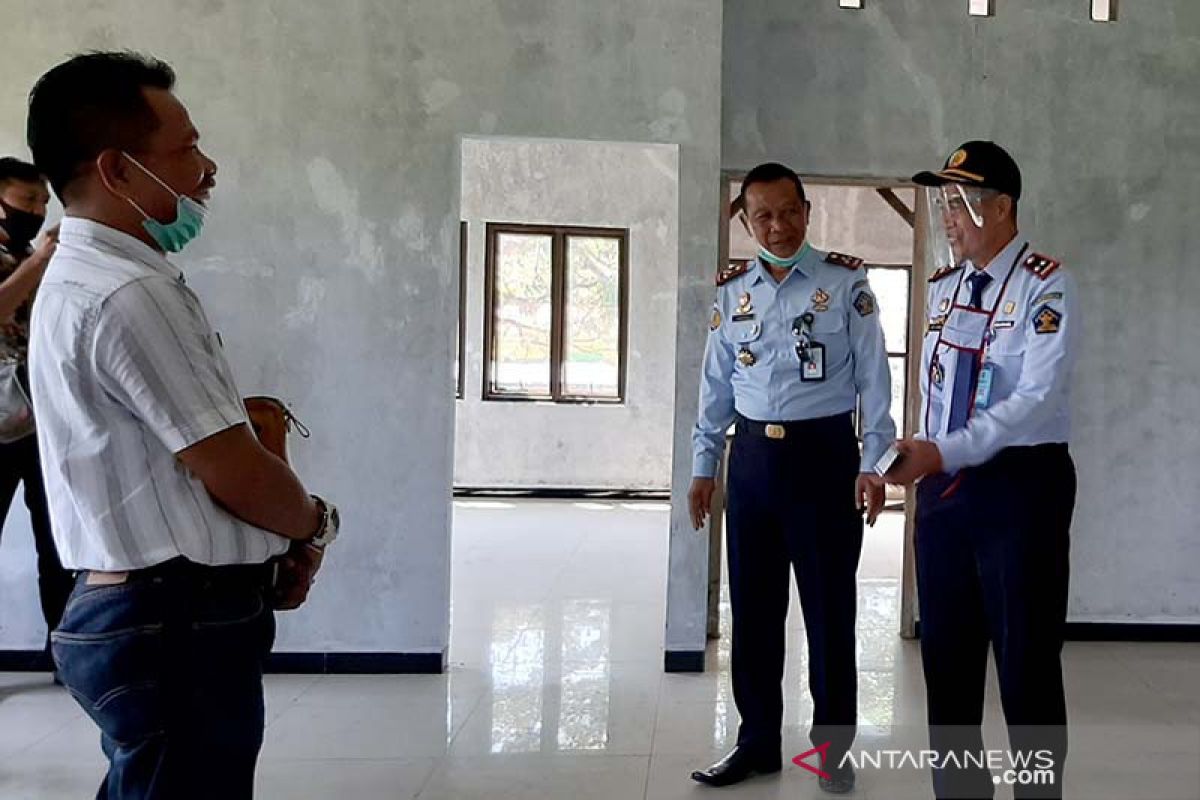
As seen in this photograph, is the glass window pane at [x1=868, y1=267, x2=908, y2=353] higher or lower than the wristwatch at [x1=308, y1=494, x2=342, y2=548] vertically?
higher

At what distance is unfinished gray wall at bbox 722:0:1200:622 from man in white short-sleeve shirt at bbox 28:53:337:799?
10.5 ft

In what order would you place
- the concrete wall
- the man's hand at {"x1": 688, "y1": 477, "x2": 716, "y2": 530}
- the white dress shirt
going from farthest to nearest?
the concrete wall < the man's hand at {"x1": 688, "y1": 477, "x2": 716, "y2": 530} < the white dress shirt

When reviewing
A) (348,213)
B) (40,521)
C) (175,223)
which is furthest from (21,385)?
(175,223)

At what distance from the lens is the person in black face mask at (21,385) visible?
3.20m

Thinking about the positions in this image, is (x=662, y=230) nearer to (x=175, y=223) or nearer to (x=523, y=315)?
(x=523, y=315)

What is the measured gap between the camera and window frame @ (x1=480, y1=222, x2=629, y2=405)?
868 centimetres

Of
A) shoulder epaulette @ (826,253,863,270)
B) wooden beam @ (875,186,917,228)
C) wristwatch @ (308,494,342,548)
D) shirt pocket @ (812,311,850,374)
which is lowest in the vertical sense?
wristwatch @ (308,494,342,548)

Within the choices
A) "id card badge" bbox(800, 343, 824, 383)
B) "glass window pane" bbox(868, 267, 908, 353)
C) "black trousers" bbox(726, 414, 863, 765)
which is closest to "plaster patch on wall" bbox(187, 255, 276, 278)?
"black trousers" bbox(726, 414, 863, 765)

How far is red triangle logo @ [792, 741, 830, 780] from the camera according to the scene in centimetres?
282

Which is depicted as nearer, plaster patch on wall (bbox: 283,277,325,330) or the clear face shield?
the clear face shield

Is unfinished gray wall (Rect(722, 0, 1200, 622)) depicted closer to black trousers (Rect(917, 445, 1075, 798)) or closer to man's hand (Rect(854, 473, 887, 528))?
man's hand (Rect(854, 473, 887, 528))

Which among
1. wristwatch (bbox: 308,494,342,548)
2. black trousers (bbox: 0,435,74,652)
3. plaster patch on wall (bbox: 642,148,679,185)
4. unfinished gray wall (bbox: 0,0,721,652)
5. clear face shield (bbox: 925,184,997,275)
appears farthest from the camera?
plaster patch on wall (bbox: 642,148,679,185)

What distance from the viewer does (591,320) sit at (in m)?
8.91

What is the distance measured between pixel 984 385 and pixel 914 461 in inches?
12.2
